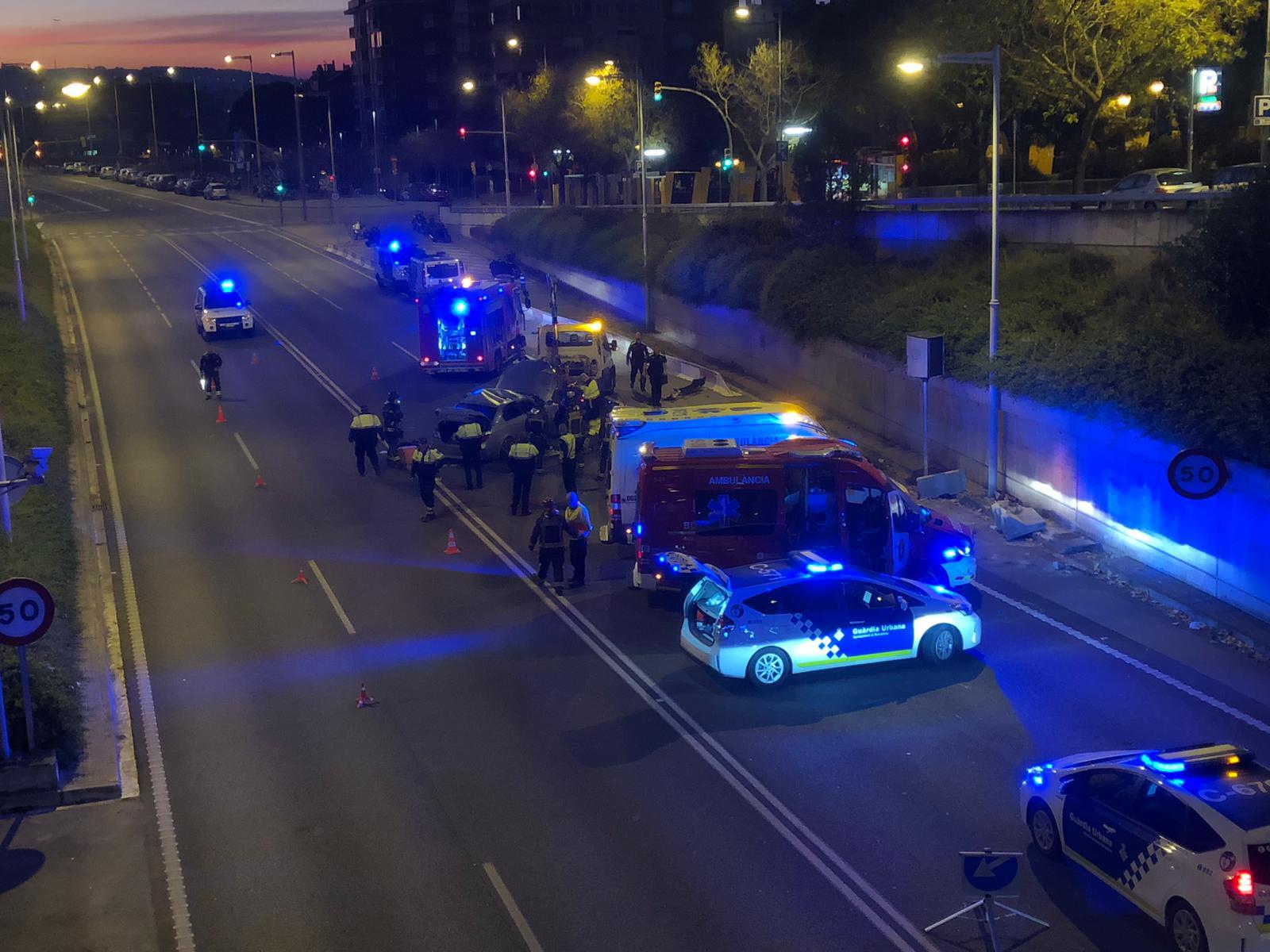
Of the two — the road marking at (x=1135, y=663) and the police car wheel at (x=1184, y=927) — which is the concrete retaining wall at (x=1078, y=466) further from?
the police car wheel at (x=1184, y=927)

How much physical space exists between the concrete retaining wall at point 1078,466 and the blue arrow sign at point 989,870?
9.94 meters

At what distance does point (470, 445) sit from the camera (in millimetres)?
24906

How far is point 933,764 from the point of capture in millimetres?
12688

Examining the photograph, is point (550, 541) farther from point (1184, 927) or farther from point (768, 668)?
point (1184, 927)

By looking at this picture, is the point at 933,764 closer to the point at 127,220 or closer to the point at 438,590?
the point at 438,590

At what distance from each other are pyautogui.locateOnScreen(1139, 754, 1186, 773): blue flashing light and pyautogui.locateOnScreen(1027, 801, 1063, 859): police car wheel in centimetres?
99

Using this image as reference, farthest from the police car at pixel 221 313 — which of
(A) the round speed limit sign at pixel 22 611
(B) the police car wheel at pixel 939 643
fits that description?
(B) the police car wheel at pixel 939 643

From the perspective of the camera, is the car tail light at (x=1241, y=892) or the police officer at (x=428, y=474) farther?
the police officer at (x=428, y=474)

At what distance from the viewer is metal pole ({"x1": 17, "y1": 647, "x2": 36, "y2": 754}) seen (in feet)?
40.8

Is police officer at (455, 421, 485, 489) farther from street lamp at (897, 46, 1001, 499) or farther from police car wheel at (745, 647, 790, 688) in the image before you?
police car wheel at (745, 647, 790, 688)

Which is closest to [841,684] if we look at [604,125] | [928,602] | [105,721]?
[928,602]

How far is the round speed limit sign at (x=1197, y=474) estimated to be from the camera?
57.8ft

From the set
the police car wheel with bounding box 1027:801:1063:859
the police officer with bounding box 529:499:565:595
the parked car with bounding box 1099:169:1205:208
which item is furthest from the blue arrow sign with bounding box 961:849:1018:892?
the parked car with bounding box 1099:169:1205:208

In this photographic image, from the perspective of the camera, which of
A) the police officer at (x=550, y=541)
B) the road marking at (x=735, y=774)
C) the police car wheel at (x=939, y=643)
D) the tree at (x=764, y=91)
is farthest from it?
the tree at (x=764, y=91)
